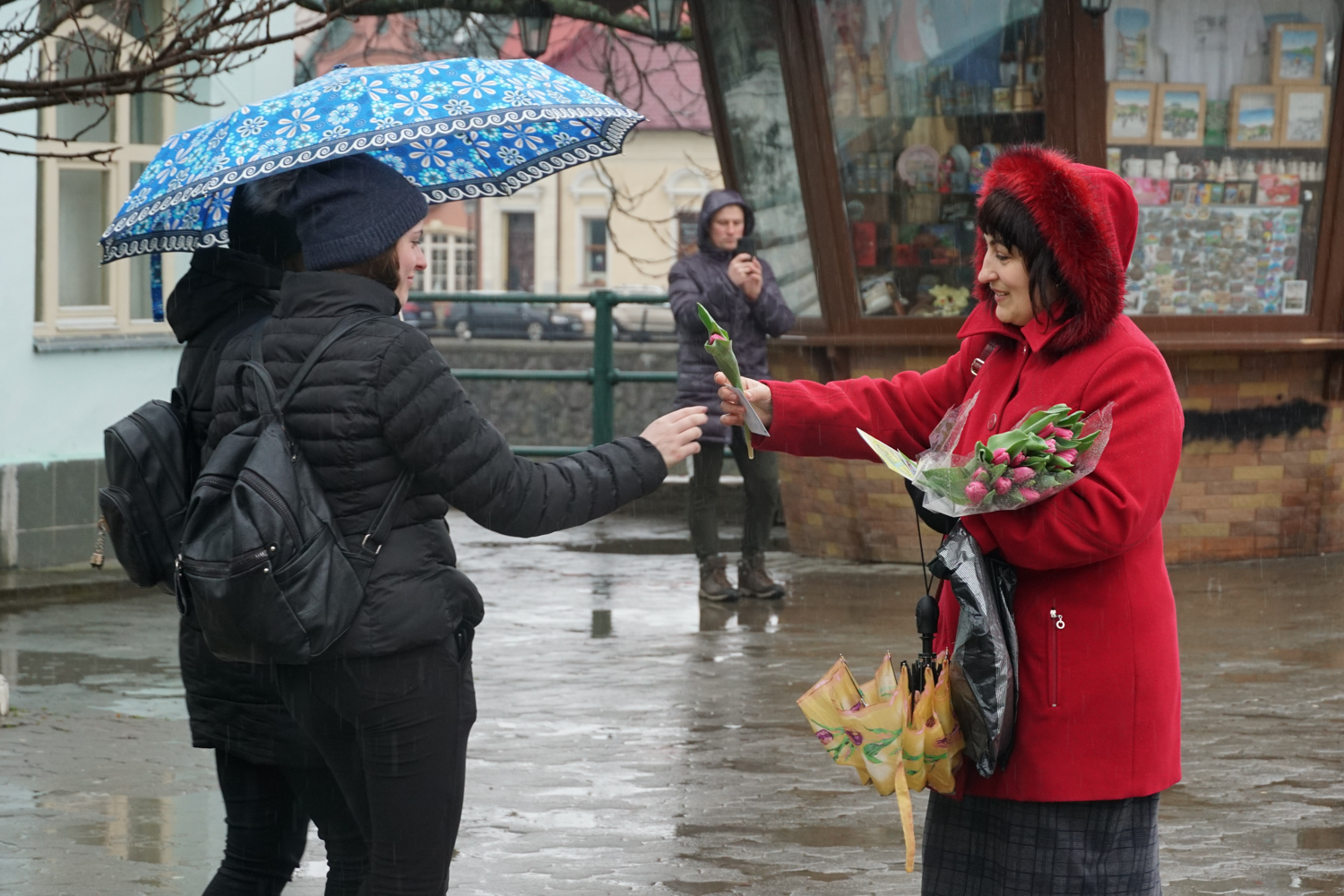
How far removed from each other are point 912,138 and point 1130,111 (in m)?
1.17

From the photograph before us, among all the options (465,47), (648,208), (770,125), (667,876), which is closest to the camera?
(667,876)

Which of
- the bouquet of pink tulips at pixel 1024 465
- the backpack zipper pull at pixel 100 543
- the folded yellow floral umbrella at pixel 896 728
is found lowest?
the folded yellow floral umbrella at pixel 896 728

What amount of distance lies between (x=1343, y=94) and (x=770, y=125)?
121 inches

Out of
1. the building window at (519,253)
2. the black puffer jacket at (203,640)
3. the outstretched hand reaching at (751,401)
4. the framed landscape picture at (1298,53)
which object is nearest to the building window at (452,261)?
the building window at (519,253)

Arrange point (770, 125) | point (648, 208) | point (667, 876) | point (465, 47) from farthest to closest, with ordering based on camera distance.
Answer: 1. point (648, 208)
2. point (465, 47)
3. point (770, 125)
4. point (667, 876)

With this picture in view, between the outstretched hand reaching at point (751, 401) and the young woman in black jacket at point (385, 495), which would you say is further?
the outstretched hand reaching at point (751, 401)

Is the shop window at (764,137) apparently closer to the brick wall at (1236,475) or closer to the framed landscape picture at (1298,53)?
the brick wall at (1236,475)

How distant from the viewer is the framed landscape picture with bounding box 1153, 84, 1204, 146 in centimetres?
919

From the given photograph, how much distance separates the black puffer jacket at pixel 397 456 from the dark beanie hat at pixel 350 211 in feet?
0.17

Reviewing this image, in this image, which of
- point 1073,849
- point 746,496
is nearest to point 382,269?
point 1073,849

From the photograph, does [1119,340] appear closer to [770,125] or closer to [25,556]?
[770,125]

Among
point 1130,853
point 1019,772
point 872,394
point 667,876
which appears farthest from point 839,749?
point 667,876

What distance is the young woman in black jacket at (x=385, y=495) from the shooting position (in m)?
3.09

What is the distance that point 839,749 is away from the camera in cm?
314
